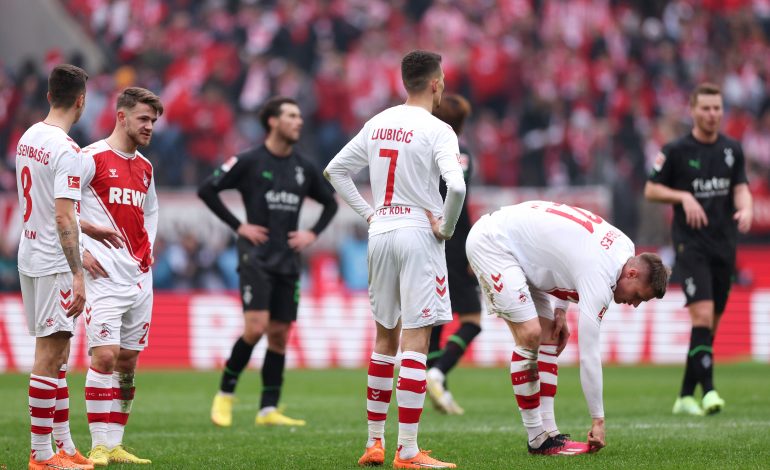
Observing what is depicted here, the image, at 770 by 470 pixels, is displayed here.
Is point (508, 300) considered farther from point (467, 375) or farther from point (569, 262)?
point (467, 375)

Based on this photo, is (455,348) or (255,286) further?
(455,348)

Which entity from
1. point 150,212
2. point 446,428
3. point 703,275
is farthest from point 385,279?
point 703,275

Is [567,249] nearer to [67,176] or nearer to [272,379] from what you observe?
[67,176]

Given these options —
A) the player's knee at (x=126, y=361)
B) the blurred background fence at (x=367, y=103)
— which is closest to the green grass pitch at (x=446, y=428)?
the player's knee at (x=126, y=361)

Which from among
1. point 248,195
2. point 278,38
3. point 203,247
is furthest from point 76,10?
point 248,195

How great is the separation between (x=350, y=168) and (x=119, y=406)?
89.8 inches

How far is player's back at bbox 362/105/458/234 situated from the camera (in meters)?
7.38

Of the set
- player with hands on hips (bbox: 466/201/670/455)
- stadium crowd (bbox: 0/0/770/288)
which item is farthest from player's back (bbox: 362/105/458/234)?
stadium crowd (bbox: 0/0/770/288)

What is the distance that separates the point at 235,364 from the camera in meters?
10.8

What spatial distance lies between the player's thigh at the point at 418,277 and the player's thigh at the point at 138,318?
1.78 metres

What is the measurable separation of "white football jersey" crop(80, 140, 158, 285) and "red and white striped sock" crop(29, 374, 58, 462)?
88 centimetres

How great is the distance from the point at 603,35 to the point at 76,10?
11168mm

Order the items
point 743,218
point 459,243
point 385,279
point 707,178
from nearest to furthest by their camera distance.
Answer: point 385,279 → point 743,218 → point 707,178 → point 459,243

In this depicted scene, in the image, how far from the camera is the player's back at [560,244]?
24.4 feet
